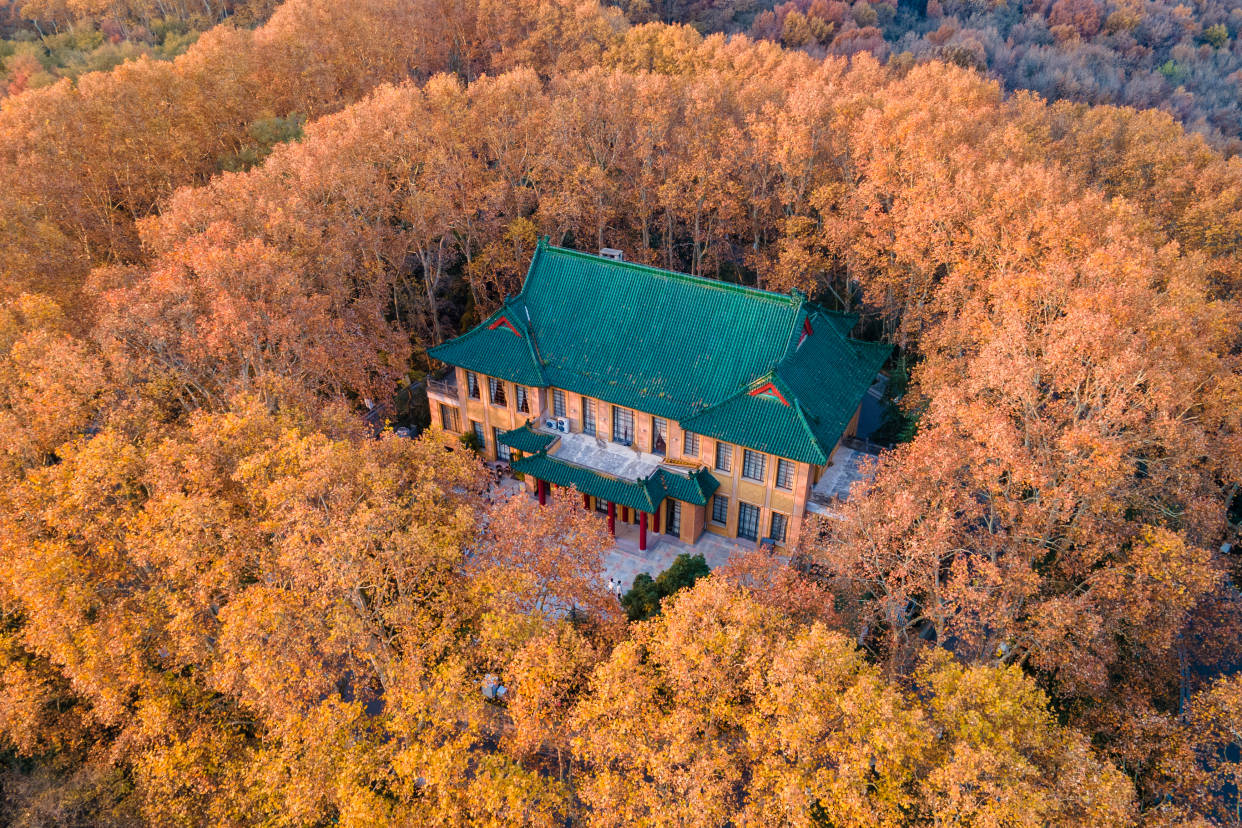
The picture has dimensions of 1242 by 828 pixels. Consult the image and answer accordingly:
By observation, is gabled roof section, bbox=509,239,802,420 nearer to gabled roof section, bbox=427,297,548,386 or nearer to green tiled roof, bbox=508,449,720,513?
gabled roof section, bbox=427,297,548,386

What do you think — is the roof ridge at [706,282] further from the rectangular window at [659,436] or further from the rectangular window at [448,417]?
the rectangular window at [448,417]

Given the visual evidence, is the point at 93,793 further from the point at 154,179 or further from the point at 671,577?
the point at 154,179

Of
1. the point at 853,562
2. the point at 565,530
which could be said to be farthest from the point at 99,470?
the point at 853,562

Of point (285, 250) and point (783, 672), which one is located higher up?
point (285, 250)

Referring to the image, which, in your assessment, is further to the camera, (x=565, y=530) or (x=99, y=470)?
(x=565, y=530)

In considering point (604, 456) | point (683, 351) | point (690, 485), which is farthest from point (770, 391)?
point (604, 456)
